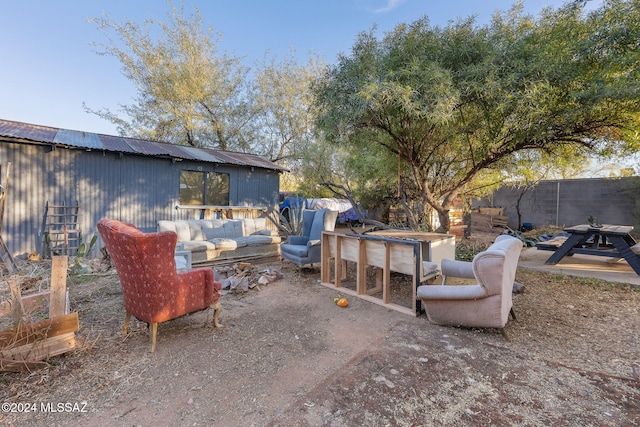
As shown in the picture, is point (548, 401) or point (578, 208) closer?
point (548, 401)

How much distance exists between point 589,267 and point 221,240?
690 cm

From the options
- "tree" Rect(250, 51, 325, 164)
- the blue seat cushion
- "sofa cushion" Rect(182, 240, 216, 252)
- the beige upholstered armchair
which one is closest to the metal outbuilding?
"sofa cushion" Rect(182, 240, 216, 252)

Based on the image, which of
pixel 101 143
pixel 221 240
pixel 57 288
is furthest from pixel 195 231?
pixel 57 288

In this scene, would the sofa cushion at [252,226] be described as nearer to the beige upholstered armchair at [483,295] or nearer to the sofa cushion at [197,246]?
the sofa cushion at [197,246]

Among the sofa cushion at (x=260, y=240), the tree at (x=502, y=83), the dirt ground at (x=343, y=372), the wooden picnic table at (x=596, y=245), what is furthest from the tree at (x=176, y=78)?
the wooden picnic table at (x=596, y=245)

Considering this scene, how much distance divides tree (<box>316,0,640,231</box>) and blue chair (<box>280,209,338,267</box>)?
1502mm

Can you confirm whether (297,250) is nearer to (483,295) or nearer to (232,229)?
(232,229)

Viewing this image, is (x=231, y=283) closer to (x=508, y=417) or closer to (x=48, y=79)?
(x=508, y=417)

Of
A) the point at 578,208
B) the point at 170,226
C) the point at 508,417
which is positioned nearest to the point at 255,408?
the point at 508,417

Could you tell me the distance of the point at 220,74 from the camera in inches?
468

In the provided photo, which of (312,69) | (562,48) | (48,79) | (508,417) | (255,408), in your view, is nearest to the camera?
(508,417)

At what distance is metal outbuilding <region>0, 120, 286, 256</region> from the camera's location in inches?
232

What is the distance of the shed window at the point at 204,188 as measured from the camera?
26.5 feet

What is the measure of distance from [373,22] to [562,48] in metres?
2.83
